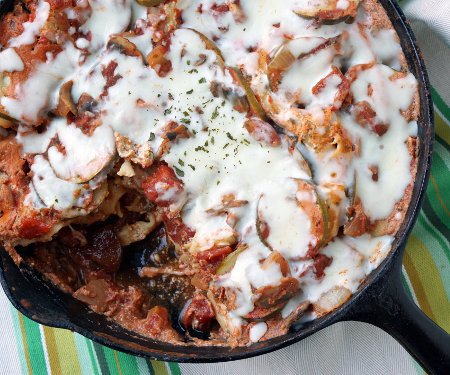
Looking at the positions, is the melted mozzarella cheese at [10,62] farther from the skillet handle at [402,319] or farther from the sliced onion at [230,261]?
the skillet handle at [402,319]

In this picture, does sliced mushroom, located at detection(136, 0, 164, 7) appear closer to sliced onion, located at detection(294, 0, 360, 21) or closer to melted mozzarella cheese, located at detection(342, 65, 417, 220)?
sliced onion, located at detection(294, 0, 360, 21)

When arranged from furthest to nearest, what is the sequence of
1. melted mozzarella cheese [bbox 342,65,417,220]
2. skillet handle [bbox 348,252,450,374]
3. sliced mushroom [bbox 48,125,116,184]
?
sliced mushroom [bbox 48,125,116,184]
melted mozzarella cheese [bbox 342,65,417,220]
skillet handle [bbox 348,252,450,374]

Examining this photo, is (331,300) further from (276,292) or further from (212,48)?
(212,48)

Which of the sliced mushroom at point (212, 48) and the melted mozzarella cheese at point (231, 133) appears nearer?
the melted mozzarella cheese at point (231, 133)

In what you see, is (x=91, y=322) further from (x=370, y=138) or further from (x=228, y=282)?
(x=370, y=138)

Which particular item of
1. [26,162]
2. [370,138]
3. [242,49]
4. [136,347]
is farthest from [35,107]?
[370,138]

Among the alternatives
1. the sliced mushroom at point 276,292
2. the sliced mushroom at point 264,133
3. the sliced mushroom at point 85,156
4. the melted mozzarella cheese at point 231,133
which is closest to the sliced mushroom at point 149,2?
the melted mozzarella cheese at point 231,133

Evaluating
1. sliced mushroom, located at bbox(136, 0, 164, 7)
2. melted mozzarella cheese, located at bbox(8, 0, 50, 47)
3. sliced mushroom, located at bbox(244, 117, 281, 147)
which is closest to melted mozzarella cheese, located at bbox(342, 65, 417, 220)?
sliced mushroom, located at bbox(244, 117, 281, 147)

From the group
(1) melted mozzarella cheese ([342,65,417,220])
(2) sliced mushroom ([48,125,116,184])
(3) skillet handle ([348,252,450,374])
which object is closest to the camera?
(3) skillet handle ([348,252,450,374])

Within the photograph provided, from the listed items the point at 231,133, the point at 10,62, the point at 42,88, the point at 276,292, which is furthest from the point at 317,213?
the point at 10,62
